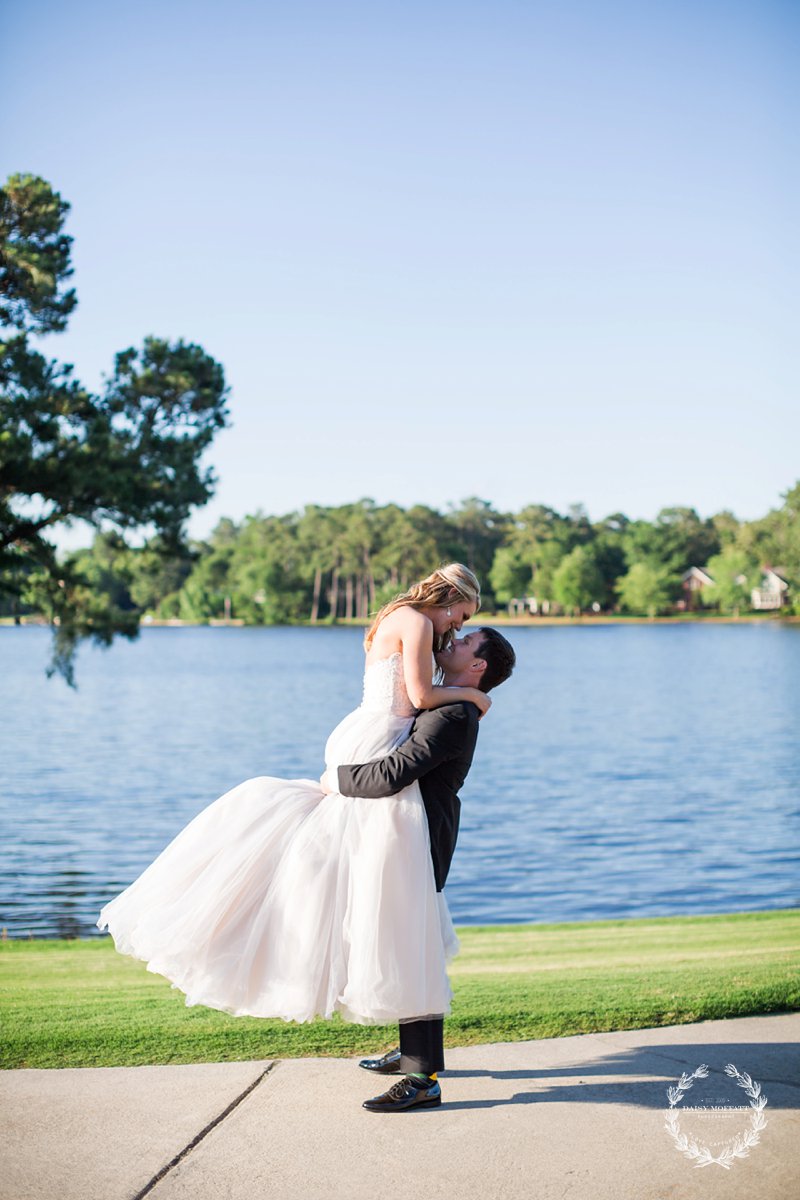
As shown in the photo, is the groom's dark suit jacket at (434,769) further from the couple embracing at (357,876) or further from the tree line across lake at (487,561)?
the tree line across lake at (487,561)

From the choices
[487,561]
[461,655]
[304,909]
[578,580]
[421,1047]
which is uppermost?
[487,561]

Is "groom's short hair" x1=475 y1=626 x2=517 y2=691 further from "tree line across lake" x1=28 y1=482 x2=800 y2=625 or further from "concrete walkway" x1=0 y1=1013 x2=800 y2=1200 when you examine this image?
"tree line across lake" x1=28 y1=482 x2=800 y2=625

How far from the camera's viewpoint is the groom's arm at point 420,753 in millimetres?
4512

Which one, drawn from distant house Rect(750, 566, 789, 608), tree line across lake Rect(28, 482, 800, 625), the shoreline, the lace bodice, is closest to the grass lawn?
the lace bodice

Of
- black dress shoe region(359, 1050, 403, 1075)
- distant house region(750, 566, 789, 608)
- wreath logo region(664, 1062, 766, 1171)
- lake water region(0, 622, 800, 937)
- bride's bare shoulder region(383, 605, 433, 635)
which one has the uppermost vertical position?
distant house region(750, 566, 789, 608)

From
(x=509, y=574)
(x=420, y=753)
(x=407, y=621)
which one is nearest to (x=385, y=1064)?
(x=420, y=753)

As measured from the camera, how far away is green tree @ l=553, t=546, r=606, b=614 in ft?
463

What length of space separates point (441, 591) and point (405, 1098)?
6.30 feet

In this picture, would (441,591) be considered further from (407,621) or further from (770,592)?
(770,592)

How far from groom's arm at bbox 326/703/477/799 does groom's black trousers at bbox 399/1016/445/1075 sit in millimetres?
921

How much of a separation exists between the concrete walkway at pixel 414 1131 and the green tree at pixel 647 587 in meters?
140

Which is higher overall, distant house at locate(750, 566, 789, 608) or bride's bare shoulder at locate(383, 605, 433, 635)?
distant house at locate(750, 566, 789, 608)

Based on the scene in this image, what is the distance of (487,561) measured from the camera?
144625 millimetres

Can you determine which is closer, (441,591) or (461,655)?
(441,591)
